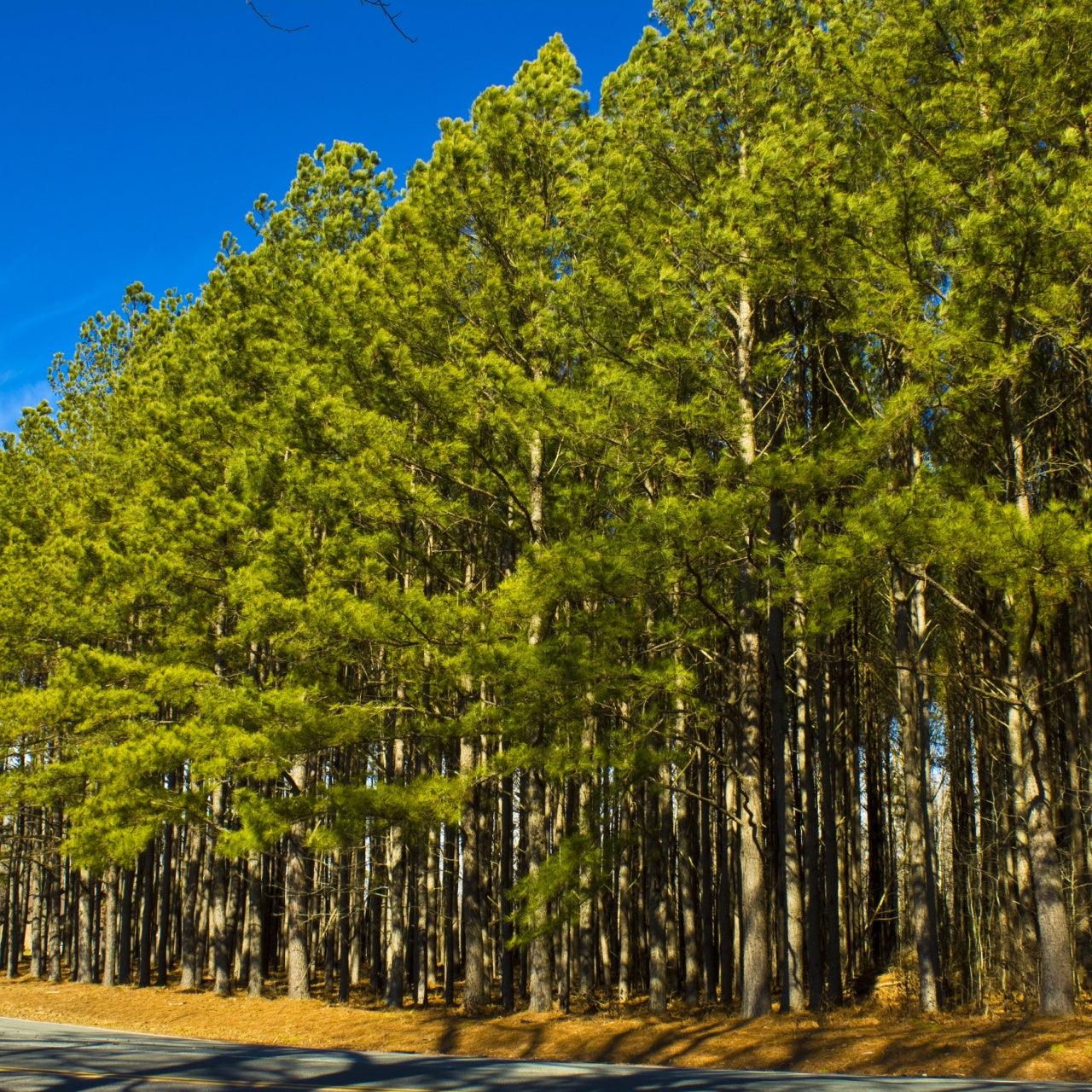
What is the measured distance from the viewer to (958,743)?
1780 centimetres

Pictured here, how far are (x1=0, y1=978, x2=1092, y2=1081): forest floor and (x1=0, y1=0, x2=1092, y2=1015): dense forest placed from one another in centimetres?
74

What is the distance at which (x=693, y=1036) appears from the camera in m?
10.4

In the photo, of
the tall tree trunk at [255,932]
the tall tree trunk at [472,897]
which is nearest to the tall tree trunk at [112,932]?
the tall tree trunk at [255,932]

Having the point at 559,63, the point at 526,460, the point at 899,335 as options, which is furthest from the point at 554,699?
the point at 559,63

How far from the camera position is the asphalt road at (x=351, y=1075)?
638 centimetres

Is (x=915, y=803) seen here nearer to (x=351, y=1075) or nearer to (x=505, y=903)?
(x=351, y=1075)

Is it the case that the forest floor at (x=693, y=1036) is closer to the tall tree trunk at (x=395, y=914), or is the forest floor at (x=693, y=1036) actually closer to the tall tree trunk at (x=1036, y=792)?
the tall tree trunk at (x=1036, y=792)

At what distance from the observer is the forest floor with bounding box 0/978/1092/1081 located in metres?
8.19

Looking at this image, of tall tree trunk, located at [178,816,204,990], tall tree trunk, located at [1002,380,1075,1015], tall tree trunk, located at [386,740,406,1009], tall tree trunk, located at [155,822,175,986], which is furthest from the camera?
tall tree trunk, located at [155,822,175,986]

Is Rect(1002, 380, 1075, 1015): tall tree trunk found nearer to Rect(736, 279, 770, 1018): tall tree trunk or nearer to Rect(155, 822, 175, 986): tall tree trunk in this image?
Rect(736, 279, 770, 1018): tall tree trunk

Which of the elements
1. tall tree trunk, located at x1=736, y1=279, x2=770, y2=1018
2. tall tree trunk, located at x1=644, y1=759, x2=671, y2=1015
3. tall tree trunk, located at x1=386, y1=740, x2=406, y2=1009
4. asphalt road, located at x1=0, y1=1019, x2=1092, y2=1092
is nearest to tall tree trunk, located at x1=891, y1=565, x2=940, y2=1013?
tall tree trunk, located at x1=736, y1=279, x2=770, y2=1018

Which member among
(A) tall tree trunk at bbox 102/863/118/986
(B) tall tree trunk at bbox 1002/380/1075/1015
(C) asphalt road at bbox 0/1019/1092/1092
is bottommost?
(A) tall tree trunk at bbox 102/863/118/986

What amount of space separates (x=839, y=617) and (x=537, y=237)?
22.4 ft

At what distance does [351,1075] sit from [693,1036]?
176 inches
